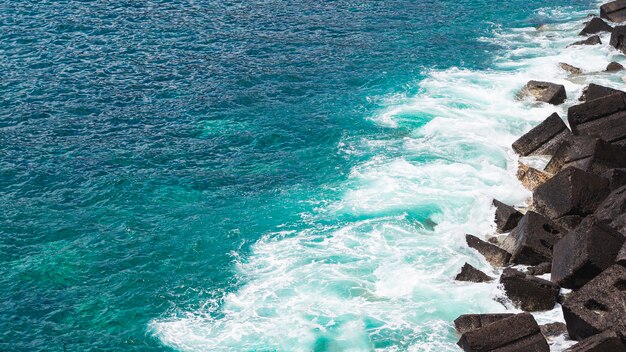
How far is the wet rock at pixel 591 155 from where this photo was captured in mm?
21938

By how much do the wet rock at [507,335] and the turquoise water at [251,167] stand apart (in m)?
1.49

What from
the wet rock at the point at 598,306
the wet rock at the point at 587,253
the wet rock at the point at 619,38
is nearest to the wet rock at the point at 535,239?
the wet rock at the point at 587,253

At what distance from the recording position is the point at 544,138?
84.3 ft

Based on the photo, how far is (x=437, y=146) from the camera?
91.1 ft

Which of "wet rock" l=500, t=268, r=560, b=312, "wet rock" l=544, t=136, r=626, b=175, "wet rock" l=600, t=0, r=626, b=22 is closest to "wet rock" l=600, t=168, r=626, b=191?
"wet rock" l=544, t=136, r=626, b=175

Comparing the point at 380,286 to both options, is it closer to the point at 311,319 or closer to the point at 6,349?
the point at 311,319

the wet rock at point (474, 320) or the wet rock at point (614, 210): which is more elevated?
the wet rock at point (614, 210)

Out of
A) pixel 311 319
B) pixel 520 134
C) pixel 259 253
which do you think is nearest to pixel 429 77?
pixel 520 134

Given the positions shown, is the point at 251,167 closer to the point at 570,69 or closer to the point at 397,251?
the point at 397,251

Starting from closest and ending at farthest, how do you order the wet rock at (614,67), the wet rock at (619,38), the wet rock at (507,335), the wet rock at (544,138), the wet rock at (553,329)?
the wet rock at (507,335)
the wet rock at (553,329)
the wet rock at (544,138)
the wet rock at (614,67)
the wet rock at (619,38)

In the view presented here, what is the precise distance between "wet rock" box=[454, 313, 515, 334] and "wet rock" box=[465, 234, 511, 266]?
3100 mm

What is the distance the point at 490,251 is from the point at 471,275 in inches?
55.0

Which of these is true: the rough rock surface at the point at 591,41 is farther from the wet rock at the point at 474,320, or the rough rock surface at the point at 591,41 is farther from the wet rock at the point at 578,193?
the wet rock at the point at 474,320

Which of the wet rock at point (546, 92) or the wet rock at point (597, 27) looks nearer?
the wet rock at point (546, 92)
